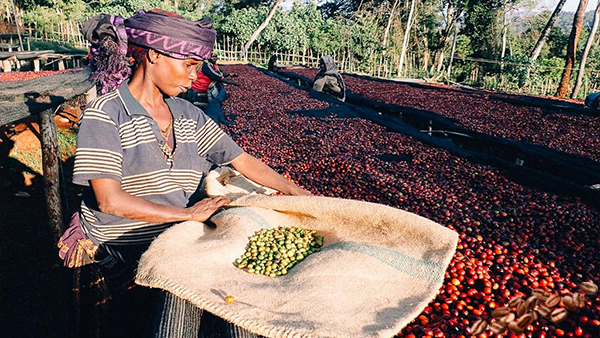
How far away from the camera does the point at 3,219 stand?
390 cm

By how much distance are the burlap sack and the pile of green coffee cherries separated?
41mm

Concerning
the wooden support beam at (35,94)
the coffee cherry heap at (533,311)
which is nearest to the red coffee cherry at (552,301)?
the coffee cherry heap at (533,311)

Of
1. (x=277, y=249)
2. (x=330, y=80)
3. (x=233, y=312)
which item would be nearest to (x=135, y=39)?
(x=277, y=249)

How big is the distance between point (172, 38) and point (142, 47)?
0.58 feet

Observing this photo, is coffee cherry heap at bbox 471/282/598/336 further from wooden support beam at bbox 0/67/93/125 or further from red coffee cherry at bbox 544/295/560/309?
wooden support beam at bbox 0/67/93/125

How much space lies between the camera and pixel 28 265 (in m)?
3.42

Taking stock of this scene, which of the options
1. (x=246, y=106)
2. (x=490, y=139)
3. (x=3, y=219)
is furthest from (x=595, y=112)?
(x=3, y=219)

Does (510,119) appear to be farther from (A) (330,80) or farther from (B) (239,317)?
(B) (239,317)

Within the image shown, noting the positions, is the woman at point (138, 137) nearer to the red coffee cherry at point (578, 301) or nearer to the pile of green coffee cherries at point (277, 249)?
the pile of green coffee cherries at point (277, 249)

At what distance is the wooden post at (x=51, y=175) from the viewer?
11.3ft

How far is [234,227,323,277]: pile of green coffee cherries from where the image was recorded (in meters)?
1.71

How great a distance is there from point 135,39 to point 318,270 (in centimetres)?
137

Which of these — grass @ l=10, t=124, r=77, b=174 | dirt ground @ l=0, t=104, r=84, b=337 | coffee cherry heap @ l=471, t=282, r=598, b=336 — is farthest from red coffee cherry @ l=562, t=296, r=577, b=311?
grass @ l=10, t=124, r=77, b=174

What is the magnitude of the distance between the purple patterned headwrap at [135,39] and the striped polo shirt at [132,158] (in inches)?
4.4
